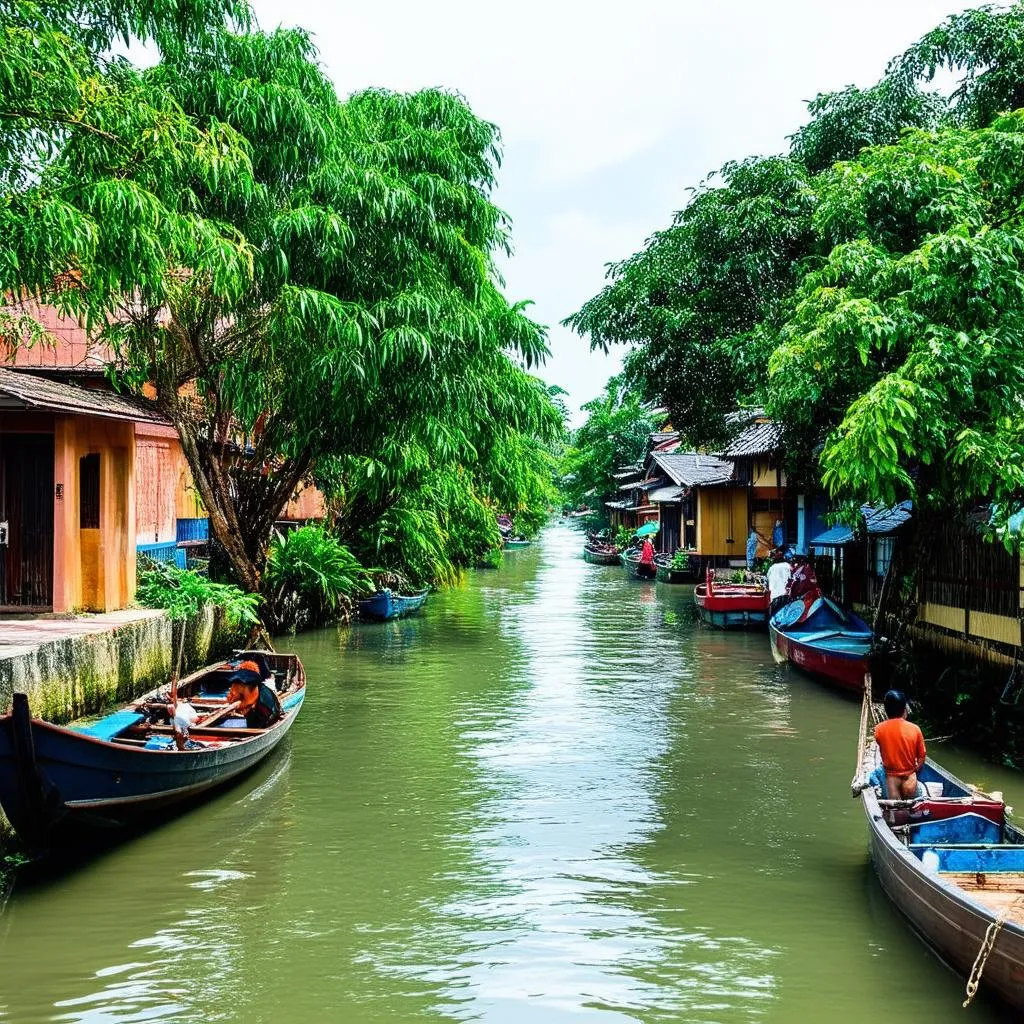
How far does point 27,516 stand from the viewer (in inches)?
610

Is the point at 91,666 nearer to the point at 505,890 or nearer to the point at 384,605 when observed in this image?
the point at 505,890

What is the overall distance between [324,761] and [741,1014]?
24.6 ft

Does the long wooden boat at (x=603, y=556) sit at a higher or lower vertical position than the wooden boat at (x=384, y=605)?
higher

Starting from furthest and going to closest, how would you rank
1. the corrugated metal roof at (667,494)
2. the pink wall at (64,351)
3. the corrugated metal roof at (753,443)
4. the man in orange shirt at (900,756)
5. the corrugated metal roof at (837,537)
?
the corrugated metal roof at (667,494), the corrugated metal roof at (753,443), the corrugated metal roof at (837,537), the pink wall at (64,351), the man in orange shirt at (900,756)

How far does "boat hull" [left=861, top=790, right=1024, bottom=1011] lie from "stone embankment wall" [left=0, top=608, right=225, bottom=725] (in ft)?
25.5

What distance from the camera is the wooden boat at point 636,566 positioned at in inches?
1713

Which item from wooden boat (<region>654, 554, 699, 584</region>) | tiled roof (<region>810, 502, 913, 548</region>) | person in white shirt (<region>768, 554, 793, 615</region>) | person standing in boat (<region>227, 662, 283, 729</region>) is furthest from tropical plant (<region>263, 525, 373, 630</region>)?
wooden boat (<region>654, 554, 699, 584</region>)

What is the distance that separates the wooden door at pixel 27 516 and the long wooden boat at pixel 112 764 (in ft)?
13.5

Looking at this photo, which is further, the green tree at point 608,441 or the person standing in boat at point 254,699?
the green tree at point 608,441

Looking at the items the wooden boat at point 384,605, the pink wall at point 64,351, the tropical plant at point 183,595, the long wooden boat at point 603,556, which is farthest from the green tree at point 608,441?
the tropical plant at point 183,595

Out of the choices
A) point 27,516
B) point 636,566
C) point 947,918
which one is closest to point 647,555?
point 636,566

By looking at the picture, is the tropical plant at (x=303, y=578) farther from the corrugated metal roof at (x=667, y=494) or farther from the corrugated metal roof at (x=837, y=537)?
the corrugated metal roof at (x=667, y=494)

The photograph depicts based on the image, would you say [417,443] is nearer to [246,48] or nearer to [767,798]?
[246,48]

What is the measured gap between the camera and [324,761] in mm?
13297
